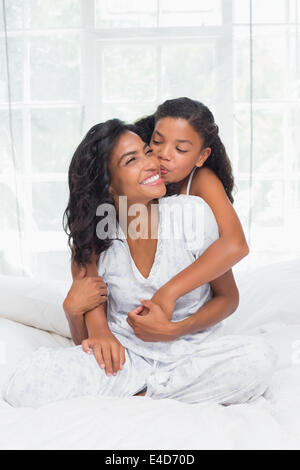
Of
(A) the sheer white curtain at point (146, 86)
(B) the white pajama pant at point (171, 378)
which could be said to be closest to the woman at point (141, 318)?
(B) the white pajama pant at point (171, 378)

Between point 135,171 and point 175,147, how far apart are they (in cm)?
15

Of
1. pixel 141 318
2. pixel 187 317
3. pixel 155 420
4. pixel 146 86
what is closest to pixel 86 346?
pixel 141 318

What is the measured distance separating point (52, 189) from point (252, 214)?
104 centimetres

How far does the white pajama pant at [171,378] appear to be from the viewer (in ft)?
4.68

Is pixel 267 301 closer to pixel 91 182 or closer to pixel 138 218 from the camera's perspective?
pixel 138 218

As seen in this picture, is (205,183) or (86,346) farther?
(205,183)

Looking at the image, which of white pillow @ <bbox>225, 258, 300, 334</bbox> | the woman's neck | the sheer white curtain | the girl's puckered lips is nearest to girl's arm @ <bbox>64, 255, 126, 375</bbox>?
the woman's neck

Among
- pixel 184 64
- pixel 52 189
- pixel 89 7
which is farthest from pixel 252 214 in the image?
pixel 89 7

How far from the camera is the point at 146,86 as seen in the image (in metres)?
3.04

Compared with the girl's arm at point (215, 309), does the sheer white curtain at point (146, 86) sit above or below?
above

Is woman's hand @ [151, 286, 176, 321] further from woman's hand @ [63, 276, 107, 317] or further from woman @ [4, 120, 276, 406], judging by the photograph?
woman's hand @ [63, 276, 107, 317]

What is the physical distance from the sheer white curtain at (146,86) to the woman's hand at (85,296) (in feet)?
5.00

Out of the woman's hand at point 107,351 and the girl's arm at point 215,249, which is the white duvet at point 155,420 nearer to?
the woman's hand at point 107,351

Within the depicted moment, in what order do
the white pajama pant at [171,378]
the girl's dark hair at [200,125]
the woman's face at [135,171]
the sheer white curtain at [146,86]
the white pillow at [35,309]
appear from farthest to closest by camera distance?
the sheer white curtain at [146,86] < the white pillow at [35,309] < the girl's dark hair at [200,125] < the woman's face at [135,171] < the white pajama pant at [171,378]
